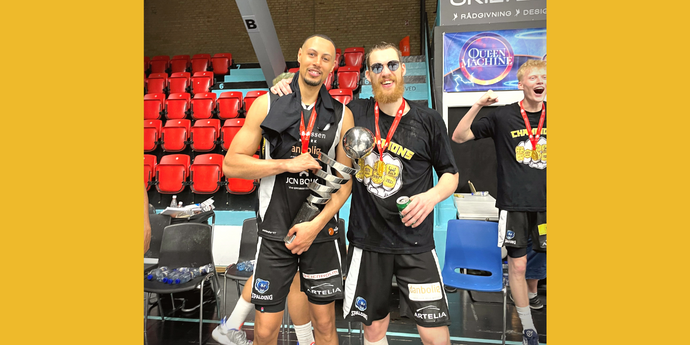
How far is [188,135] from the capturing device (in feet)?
21.6

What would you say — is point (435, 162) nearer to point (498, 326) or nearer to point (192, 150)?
point (498, 326)

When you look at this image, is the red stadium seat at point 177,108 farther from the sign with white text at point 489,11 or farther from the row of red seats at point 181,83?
the sign with white text at point 489,11

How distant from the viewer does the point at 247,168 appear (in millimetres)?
1757

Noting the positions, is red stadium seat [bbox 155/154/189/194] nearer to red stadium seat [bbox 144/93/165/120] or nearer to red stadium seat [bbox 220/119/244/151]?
red stadium seat [bbox 220/119/244/151]

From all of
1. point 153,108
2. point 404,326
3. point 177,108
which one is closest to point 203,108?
point 177,108

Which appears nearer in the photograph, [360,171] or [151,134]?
[360,171]

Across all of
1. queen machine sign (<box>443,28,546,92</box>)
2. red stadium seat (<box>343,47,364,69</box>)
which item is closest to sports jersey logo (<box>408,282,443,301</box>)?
queen machine sign (<box>443,28,546,92</box>)

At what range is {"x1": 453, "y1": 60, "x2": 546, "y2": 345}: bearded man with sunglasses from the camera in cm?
276

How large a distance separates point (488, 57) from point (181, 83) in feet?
20.0

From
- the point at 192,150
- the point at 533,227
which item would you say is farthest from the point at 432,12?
the point at 533,227

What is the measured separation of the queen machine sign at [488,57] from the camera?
5.29 metres

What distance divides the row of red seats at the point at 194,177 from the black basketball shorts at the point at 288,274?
3.88m

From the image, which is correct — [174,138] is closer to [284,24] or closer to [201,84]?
[201,84]

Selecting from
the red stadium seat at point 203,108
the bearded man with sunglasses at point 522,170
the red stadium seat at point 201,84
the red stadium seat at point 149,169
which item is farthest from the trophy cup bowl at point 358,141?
the red stadium seat at point 201,84
